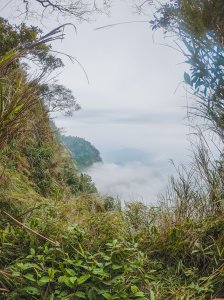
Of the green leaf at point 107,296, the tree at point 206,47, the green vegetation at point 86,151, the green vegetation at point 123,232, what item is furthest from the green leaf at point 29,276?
the green vegetation at point 86,151

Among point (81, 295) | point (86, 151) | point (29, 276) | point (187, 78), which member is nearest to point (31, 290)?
point (29, 276)

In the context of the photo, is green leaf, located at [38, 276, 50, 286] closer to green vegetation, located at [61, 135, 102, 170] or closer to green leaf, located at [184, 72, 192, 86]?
green leaf, located at [184, 72, 192, 86]

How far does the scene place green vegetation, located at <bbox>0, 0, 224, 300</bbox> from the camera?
1.75 m

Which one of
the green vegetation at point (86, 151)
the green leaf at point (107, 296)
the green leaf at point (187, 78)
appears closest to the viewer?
the green leaf at point (107, 296)

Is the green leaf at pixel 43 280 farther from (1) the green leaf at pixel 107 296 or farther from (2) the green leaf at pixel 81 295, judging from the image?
(1) the green leaf at pixel 107 296

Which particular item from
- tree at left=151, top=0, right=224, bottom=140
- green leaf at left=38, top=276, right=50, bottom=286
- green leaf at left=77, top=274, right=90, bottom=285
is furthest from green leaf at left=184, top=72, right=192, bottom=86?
green leaf at left=38, top=276, right=50, bottom=286

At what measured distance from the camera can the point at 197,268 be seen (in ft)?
6.65

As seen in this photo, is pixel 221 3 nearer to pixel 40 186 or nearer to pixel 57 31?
pixel 57 31

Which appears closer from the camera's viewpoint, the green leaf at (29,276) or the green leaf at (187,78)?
the green leaf at (29,276)

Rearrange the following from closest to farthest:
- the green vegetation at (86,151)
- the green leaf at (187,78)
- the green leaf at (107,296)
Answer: the green leaf at (107,296), the green leaf at (187,78), the green vegetation at (86,151)

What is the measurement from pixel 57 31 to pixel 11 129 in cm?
68

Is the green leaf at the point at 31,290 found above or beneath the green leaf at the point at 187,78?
beneath

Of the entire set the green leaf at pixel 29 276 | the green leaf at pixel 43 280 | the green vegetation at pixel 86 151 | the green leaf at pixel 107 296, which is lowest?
the green leaf at pixel 107 296

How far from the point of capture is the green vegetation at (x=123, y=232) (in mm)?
1750
